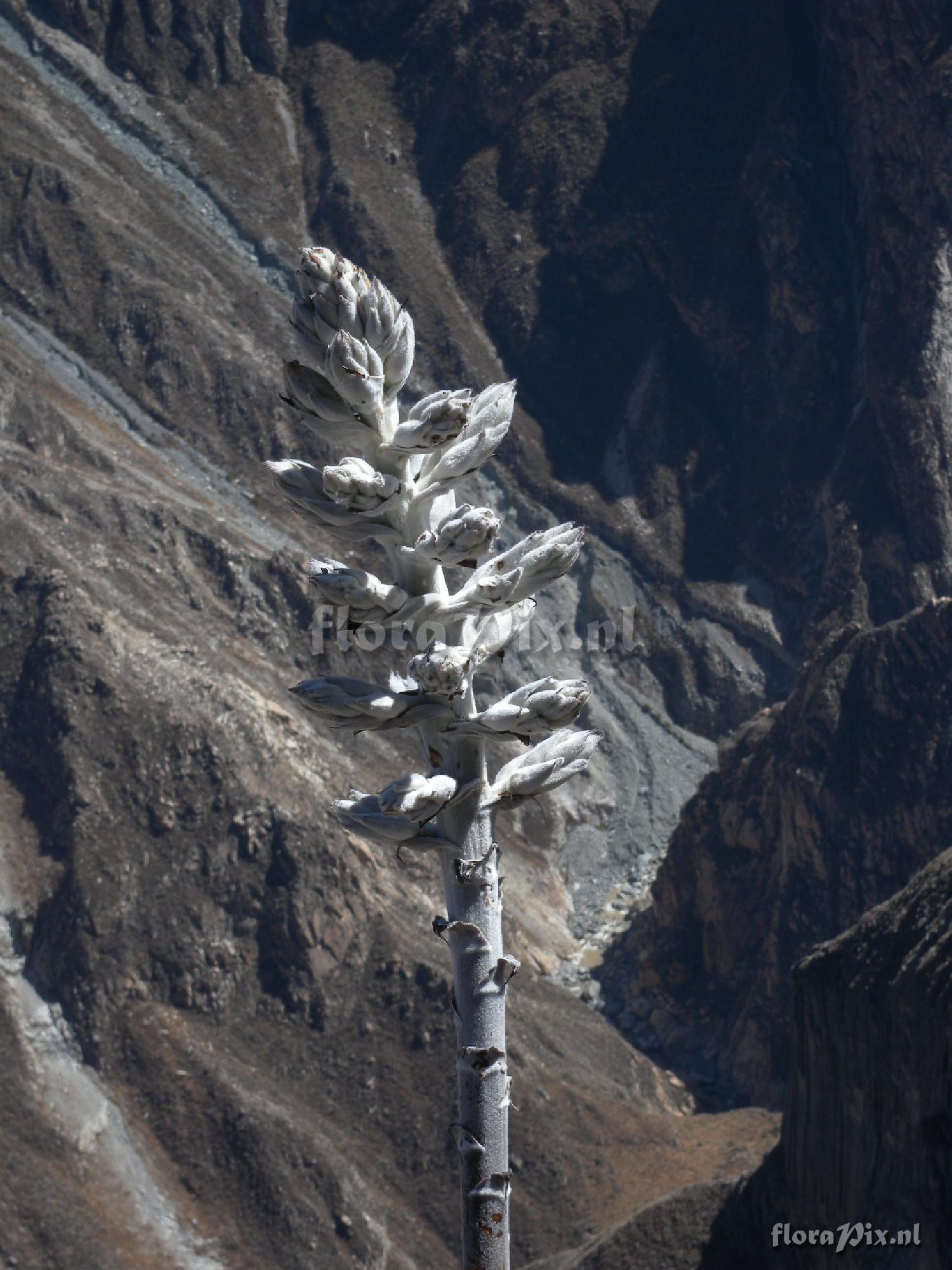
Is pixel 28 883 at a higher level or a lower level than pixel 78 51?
lower

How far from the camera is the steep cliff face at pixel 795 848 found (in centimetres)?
3444

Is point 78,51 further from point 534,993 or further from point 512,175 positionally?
point 534,993

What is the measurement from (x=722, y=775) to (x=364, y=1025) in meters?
15.6

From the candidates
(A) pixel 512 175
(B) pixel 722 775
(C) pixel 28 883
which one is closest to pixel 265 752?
(C) pixel 28 883

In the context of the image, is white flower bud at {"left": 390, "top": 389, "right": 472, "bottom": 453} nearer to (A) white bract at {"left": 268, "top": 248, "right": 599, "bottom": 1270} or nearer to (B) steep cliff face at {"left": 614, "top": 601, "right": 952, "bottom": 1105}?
(A) white bract at {"left": 268, "top": 248, "right": 599, "bottom": 1270}

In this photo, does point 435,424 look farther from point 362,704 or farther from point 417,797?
point 417,797

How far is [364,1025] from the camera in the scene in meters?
30.0

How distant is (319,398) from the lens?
4145mm

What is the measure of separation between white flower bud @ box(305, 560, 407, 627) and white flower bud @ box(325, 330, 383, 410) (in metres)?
0.55

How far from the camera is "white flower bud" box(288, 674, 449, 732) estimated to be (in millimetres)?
4000

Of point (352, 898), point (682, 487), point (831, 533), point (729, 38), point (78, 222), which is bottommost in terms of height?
point (352, 898)

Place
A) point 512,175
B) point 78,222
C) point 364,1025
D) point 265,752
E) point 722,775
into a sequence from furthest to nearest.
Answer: point 512,175, point 78,222, point 722,775, point 265,752, point 364,1025

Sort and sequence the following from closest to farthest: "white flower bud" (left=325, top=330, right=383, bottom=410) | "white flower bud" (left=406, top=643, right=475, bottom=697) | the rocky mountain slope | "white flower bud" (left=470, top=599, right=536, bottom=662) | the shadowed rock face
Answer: "white flower bud" (left=406, top=643, right=475, bottom=697) → "white flower bud" (left=325, top=330, right=383, bottom=410) → "white flower bud" (left=470, top=599, right=536, bottom=662) → the shadowed rock face → the rocky mountain slope

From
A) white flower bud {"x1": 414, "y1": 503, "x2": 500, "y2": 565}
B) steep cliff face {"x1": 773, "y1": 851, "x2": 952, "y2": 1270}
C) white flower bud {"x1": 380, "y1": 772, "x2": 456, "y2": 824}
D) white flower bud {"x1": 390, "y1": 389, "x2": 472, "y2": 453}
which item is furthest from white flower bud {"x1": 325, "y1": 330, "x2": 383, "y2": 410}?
steep cliff face {"x1": 773, "y1": 851, "x2": 952, "y2": 1270}
